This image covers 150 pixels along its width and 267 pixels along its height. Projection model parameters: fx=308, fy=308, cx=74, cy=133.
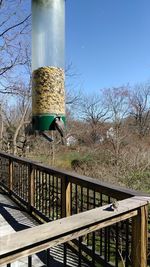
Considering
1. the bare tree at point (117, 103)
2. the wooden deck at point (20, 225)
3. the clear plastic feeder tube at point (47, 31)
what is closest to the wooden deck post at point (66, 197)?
the wooden deck at point (20, 225)

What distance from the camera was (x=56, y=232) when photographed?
1604mm

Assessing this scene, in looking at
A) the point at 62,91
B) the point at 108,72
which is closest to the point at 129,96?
the point at 108,72

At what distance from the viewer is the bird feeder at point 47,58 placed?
2.57m

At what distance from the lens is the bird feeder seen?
2566 mm

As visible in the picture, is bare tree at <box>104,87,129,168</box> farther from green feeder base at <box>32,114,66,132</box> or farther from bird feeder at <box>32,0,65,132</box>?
green feeder base at <box>32,114,66,132</box>

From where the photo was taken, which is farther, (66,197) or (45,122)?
(66,197)

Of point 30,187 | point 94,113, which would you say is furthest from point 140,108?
point 30,187

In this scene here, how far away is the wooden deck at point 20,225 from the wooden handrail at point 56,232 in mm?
1158

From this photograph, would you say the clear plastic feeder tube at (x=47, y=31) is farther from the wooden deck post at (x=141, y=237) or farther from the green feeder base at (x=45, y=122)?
the wooden deck post at (x=141, y=237)

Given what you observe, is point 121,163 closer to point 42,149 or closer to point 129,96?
point 42,149

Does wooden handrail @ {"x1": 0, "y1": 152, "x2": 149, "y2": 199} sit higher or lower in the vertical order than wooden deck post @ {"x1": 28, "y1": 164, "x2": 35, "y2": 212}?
higher

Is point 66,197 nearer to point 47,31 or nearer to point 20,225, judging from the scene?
point 20,225

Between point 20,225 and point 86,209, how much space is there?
90 centimetres

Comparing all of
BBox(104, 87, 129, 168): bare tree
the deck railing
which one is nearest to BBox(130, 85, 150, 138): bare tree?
BBox(104, 87, 129, 168): bare tree
